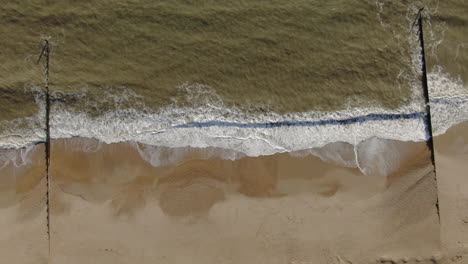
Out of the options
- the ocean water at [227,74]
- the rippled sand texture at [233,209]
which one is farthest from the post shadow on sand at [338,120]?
the rippled sand texture at [233,209]

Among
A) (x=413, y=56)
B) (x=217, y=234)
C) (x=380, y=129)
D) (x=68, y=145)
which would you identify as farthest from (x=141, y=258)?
(x=413, y=56)

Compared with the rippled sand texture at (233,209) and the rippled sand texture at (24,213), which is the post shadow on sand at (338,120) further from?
the rippled sand texture at (24,213)

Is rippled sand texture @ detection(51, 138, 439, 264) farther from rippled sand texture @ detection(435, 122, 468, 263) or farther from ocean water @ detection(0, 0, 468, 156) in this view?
ocean water @ detection(0, 0, 468, 156)

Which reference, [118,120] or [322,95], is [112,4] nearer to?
[118,120]

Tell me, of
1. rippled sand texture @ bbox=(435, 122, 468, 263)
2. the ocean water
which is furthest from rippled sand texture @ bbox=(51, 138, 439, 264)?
the ocean water

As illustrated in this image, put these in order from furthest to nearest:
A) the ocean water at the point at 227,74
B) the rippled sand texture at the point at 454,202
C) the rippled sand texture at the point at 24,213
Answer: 1. the ocean water at the point at 227,74
2. the rippled sand texture at the point at 454,202
3. the rippled sand texture at the point at 24,213
